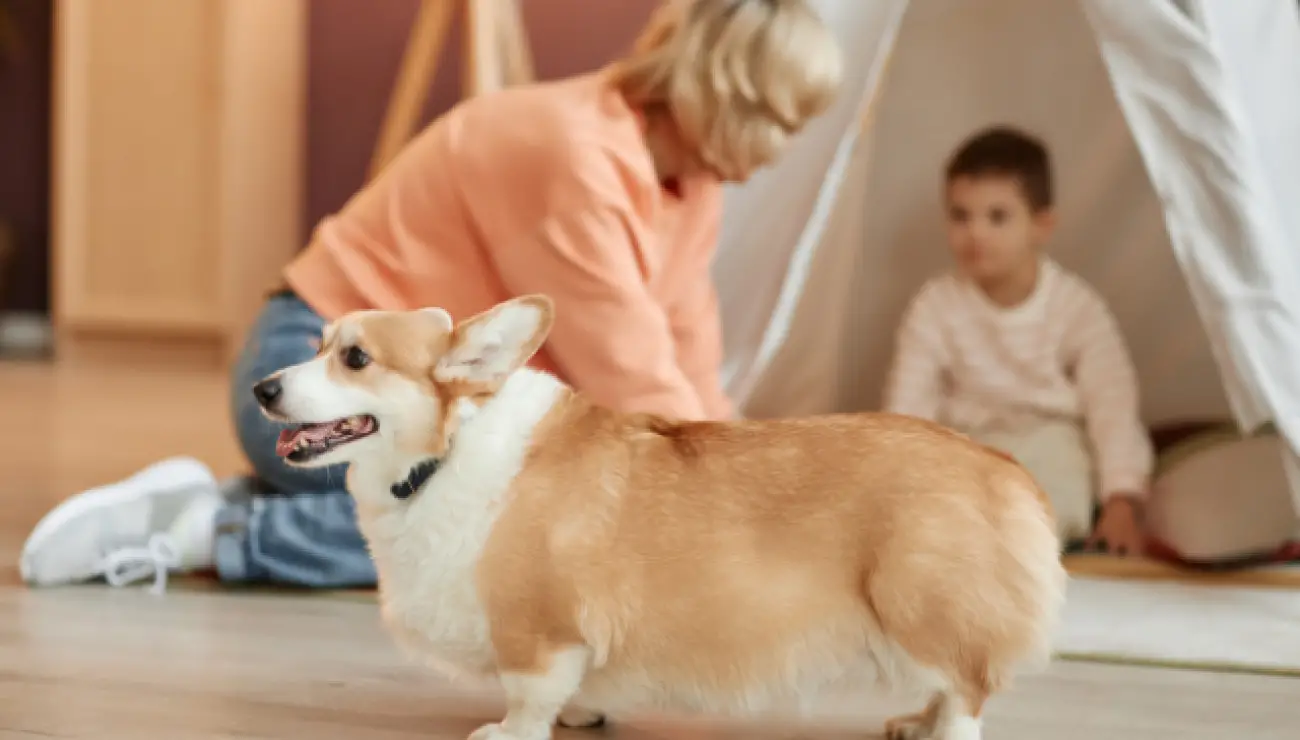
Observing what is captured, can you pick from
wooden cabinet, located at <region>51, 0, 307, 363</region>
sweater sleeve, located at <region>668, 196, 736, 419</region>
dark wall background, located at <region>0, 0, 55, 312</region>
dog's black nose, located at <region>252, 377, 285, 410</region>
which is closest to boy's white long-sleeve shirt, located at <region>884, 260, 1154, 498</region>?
sweater sleeve, located at <region>668, 196, 736, 419</region>

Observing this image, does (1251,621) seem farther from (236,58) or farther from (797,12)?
(236,58)

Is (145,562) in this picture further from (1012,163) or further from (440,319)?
(1012,163)

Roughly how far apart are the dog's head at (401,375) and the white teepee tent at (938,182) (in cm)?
91

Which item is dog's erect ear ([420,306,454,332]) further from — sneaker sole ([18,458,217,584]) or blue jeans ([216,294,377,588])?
sneaker sole ([18,458,217,584])

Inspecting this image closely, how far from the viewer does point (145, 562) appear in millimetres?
1480

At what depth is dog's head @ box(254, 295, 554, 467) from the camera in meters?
0.93

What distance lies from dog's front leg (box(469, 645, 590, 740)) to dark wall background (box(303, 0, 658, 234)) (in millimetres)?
2578

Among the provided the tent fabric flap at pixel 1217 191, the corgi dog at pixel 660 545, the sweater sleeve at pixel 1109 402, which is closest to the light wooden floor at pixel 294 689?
the corgi dog at pixel 660 545

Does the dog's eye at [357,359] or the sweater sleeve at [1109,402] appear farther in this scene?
the sweater sleeve at [1109,402]

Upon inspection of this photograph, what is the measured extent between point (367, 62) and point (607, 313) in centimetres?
240

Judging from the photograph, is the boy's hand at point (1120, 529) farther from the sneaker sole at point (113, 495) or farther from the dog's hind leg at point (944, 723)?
the sneaker sole at point (113, 495)

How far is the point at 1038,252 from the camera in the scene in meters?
2.11

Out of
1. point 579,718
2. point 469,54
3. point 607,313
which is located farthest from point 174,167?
point 579,718

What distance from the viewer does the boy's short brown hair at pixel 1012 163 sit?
2010 millimetres
